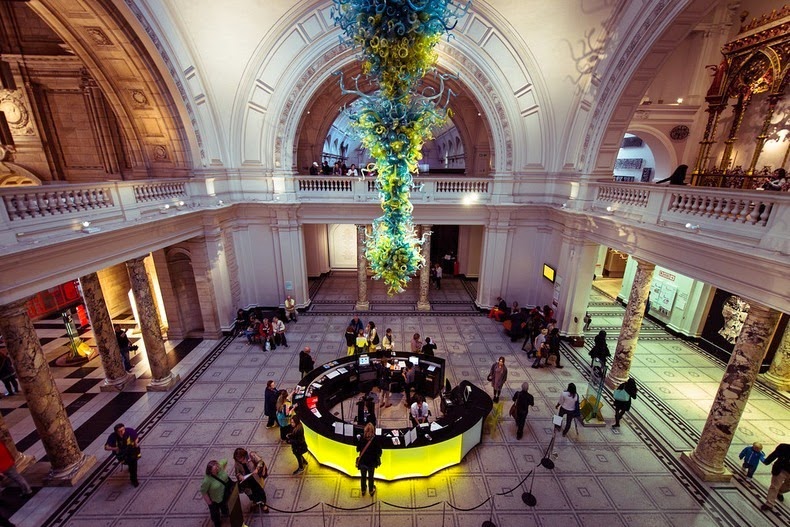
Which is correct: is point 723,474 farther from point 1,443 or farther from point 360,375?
point 1,443

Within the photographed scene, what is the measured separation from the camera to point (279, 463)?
680 cm

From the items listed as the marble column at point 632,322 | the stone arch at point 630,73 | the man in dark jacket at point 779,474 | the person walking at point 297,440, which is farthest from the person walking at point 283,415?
the stone arch at point 630,73

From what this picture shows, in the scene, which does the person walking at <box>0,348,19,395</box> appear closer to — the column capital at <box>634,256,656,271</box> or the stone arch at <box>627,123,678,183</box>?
the column capital at <box>634,256,656,271</box>

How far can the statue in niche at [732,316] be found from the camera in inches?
406

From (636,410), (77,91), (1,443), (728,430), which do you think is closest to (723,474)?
(728,430)

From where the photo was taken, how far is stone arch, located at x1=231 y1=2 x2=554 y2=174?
10.3 meters

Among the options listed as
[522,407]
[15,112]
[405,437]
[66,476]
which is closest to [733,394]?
[522,407]

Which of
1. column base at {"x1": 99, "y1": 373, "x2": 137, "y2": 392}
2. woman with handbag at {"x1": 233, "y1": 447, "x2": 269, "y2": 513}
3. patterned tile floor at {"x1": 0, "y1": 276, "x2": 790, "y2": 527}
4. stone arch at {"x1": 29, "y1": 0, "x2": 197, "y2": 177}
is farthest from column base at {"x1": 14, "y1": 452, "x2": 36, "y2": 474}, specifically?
stone arch at {"x1": 29, "y1": 0, "x2": 197, "y2": 177}

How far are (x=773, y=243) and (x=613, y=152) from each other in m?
5.83

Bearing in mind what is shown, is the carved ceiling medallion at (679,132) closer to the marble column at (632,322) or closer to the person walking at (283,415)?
the marble column at (632,322)

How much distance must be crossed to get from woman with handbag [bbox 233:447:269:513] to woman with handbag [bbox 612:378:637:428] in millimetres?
7496

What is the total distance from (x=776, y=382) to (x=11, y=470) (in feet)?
56.1

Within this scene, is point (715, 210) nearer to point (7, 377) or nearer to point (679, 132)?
point (679, 132)

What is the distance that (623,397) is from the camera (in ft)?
25.2
